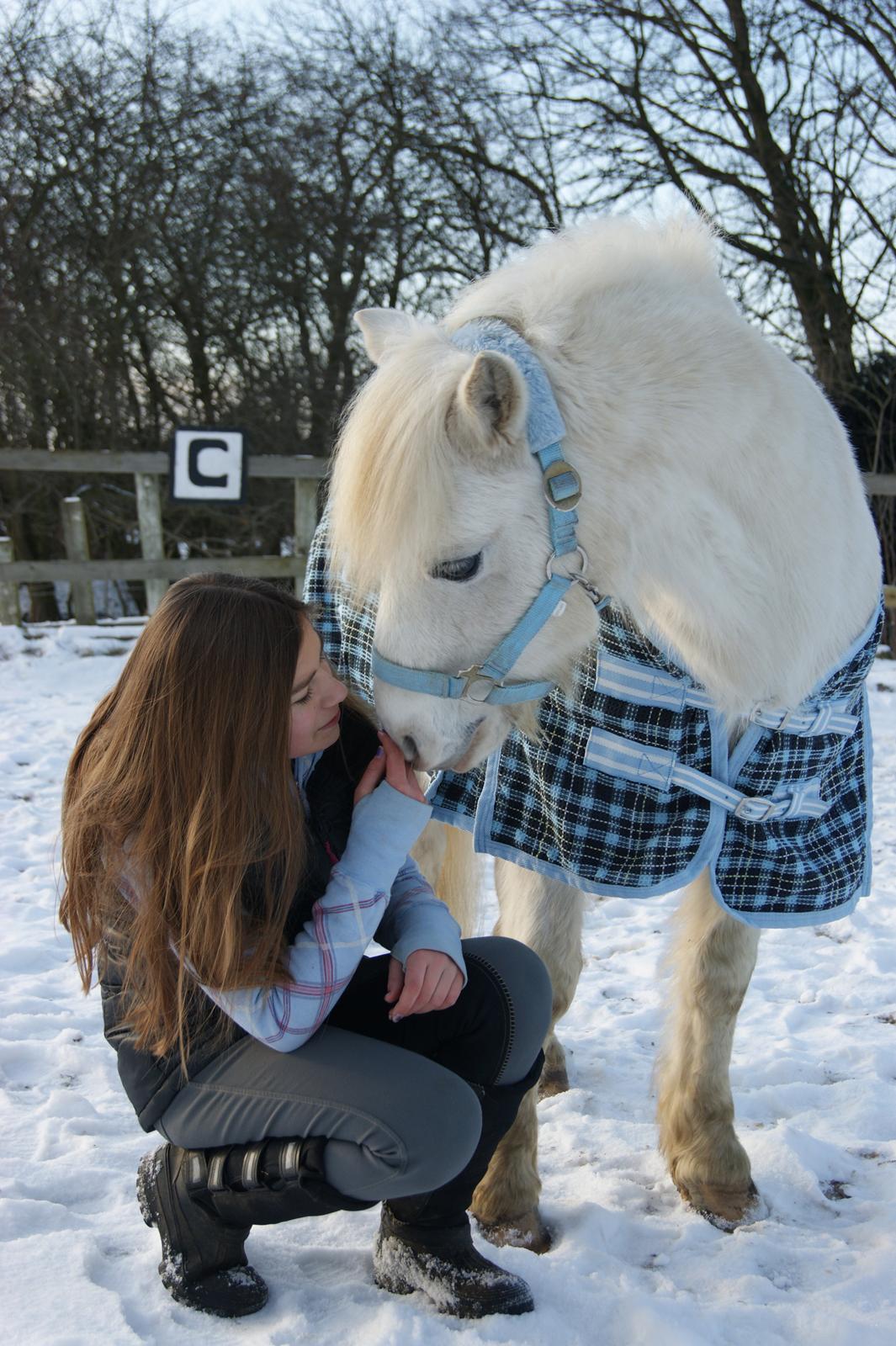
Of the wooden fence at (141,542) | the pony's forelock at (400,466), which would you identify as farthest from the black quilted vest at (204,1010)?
the wooden fence at (141,542)

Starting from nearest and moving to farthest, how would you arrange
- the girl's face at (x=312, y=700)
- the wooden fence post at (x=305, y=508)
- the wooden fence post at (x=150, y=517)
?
1. the girl's face at (x=312, y=700)
2. the wooden fence post at (x=150, y=517)
3. the wooden fence post at (x=305, y=508)

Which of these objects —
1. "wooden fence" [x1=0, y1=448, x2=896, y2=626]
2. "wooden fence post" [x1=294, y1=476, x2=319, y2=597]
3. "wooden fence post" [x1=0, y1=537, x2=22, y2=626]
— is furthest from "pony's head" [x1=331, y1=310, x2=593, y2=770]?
"wooden fence post" [x1=0, y1=537, x2=22, y2=626]

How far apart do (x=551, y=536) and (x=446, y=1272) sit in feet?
3.55

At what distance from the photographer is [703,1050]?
198 cm

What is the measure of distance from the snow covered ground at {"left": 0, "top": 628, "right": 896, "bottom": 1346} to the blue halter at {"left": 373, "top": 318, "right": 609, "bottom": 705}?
0.88 metres

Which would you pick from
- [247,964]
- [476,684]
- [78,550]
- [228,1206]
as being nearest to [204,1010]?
[247,964]

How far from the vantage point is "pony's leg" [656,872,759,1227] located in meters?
1.88

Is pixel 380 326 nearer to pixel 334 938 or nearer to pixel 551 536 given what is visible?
pixel 551 536

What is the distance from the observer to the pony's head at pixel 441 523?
146cm

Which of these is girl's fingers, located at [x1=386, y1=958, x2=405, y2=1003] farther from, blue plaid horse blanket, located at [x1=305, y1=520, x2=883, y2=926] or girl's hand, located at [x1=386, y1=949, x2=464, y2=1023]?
blue plaid horse blanket, located at [x1=305, y1=520, x2=883, y2=926]

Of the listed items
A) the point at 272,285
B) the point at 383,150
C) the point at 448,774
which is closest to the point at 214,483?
the point at 272,285

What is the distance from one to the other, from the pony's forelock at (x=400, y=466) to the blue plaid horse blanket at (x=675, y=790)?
0.90 ft

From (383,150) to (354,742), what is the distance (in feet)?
33.1

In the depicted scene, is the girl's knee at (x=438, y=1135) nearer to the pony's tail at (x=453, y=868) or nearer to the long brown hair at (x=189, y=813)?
the long brown hair at (x=189, y=813)
